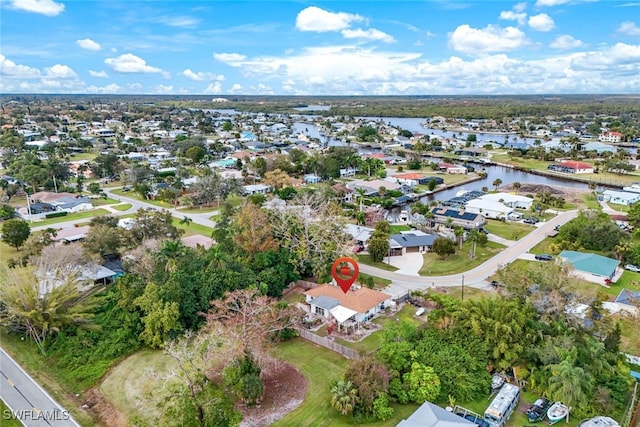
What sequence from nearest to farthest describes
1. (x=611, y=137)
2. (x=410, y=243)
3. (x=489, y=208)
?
1. (x=410, y=243)
2. (x=489, y=208)
3. (x=611, y=137)

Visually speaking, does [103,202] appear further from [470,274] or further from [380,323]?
[470,274]

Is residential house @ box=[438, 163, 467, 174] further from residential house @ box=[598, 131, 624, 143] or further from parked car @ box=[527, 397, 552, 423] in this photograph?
parked car @ box=[527, 397, 552, 423]

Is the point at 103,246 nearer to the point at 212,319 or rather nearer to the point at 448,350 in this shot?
the point at 212,319

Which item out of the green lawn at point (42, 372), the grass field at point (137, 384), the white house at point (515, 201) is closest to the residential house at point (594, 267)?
the white house at point (515, 201)

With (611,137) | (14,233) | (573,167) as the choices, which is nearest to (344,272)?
(14,233)

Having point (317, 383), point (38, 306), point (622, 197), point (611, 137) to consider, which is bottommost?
point (317, 383)

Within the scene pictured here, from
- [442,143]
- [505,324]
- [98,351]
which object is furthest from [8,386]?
[442,143]
